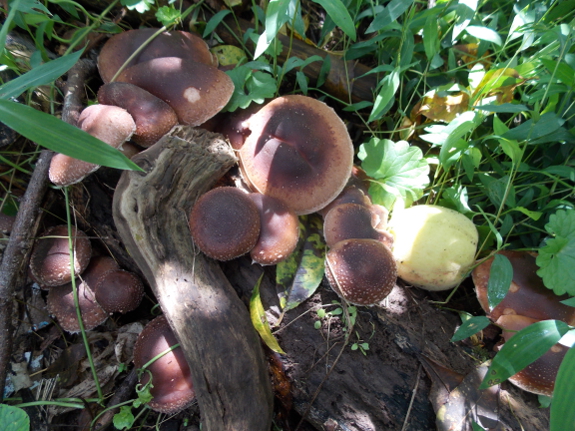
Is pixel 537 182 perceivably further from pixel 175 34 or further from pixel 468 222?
pixel 175 34

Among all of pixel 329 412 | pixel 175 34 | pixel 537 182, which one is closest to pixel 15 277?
pixel 175 34

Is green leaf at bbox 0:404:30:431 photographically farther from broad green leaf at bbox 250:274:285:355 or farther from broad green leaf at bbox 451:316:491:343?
broad green leaf at bbox 451:316:491:343

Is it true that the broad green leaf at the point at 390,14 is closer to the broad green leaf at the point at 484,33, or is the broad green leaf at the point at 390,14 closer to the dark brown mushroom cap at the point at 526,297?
the broad green leaf at the point at 484,33

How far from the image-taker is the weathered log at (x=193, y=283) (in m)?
2.42

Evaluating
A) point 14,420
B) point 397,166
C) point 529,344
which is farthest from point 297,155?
point 14,420

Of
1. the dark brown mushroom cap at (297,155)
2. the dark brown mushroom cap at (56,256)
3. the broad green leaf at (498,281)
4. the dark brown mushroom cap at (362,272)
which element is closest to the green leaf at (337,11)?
the dark brown mushroom cap at (297,155)

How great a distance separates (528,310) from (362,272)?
1350mm

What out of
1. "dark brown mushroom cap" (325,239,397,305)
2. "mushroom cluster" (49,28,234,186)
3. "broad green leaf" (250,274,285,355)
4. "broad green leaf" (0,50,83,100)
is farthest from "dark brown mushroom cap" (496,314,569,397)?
"broad green leaf" (0,50,83,100)

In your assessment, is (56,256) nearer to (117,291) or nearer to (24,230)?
(24,230)

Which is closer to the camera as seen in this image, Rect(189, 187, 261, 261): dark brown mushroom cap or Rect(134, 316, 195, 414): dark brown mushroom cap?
Rect(189, 187, 261, 261): dark brown mushroom cap

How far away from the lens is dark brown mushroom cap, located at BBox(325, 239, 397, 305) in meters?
2.48

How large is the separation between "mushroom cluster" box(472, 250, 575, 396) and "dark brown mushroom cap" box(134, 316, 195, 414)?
2317mm

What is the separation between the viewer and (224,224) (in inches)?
98.5

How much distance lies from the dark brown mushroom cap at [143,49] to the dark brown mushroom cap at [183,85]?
200 millimetres
